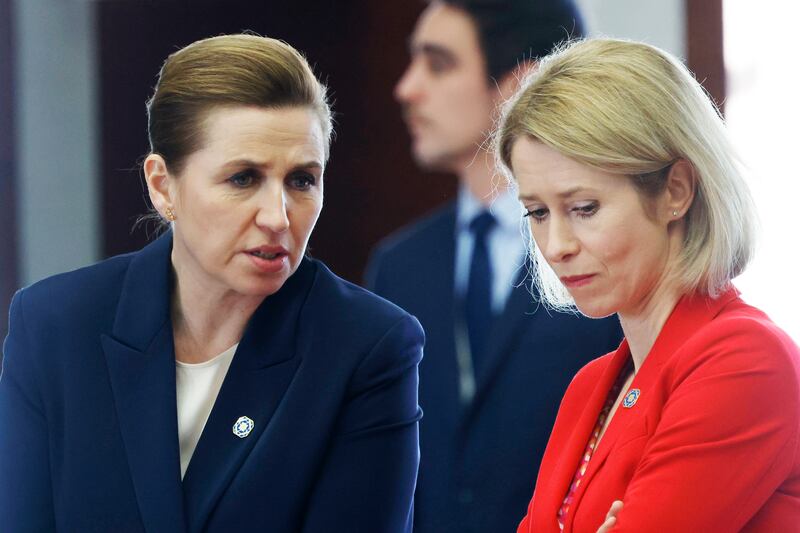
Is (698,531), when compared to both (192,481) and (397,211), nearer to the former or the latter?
(192,481)

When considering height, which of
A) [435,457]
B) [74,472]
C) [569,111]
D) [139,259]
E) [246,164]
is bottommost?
[435,457]

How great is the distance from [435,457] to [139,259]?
95 cm

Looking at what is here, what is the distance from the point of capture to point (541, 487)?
1.79 metres

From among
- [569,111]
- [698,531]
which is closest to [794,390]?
[698,531]

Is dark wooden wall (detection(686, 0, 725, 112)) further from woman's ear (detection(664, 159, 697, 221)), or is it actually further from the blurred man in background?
woman's ear (detection(664, 159, 697, 221))

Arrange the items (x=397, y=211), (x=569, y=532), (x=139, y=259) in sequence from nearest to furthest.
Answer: (x=569, y=532)
(x=139, y=259)
(x=397, y=211)

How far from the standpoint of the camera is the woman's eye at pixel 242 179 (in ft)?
6.20

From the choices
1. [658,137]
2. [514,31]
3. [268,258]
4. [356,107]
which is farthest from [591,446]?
[356,107]

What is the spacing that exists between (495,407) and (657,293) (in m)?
0.98

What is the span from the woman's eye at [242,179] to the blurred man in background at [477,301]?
2.87 feet

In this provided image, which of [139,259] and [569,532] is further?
[139,259]

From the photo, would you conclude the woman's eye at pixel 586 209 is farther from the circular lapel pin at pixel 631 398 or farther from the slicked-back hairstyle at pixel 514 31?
the slicked-back hairstyle at pixel 514 31

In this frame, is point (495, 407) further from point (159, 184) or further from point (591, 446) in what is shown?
point (159, 184)

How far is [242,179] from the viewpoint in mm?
1895
